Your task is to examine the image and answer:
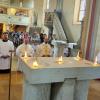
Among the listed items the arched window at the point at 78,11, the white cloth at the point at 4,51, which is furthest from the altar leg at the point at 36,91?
the arched window at the point at 78,11

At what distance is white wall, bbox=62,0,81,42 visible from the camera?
8.71m

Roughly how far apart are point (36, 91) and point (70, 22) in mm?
6845

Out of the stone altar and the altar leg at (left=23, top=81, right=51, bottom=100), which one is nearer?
the stone altar

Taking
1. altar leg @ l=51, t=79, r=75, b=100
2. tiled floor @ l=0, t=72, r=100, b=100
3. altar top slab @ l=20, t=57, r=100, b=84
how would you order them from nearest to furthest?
altar top slab @ l=20, t=57, r=100, b=84
altar leg @ l=51, t=79, r=75, b=100
tiled floor @ l=0, t=72, r=100, b=100

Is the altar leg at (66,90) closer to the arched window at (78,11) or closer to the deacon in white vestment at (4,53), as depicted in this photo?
the deacon in white vestment at (4,53)

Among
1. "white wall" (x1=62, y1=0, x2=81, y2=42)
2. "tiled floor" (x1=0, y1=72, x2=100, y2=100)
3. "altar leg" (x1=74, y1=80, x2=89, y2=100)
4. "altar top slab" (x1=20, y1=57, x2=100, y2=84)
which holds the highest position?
"white wall" (x1=62, y1=0, x2=81, y2=42)

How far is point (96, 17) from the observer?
6.46 metres

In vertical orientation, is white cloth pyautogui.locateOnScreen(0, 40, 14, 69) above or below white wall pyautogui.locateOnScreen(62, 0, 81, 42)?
below

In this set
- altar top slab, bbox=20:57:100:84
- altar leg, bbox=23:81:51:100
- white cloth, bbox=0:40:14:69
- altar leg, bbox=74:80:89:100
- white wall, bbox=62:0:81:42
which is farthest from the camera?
white wall, bbox=62:0:81:42

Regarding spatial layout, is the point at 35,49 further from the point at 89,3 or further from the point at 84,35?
the point at 89,3

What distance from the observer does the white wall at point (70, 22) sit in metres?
8.71

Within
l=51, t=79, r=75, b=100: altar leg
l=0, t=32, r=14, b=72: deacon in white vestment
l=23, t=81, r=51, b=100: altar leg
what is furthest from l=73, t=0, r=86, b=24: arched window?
l=23, t=81, r=51, b=100: altar leg

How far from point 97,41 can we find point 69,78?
385cm

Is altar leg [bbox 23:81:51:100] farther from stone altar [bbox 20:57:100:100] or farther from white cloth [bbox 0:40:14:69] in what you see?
white cloth [bbox 0:40:14:69]
